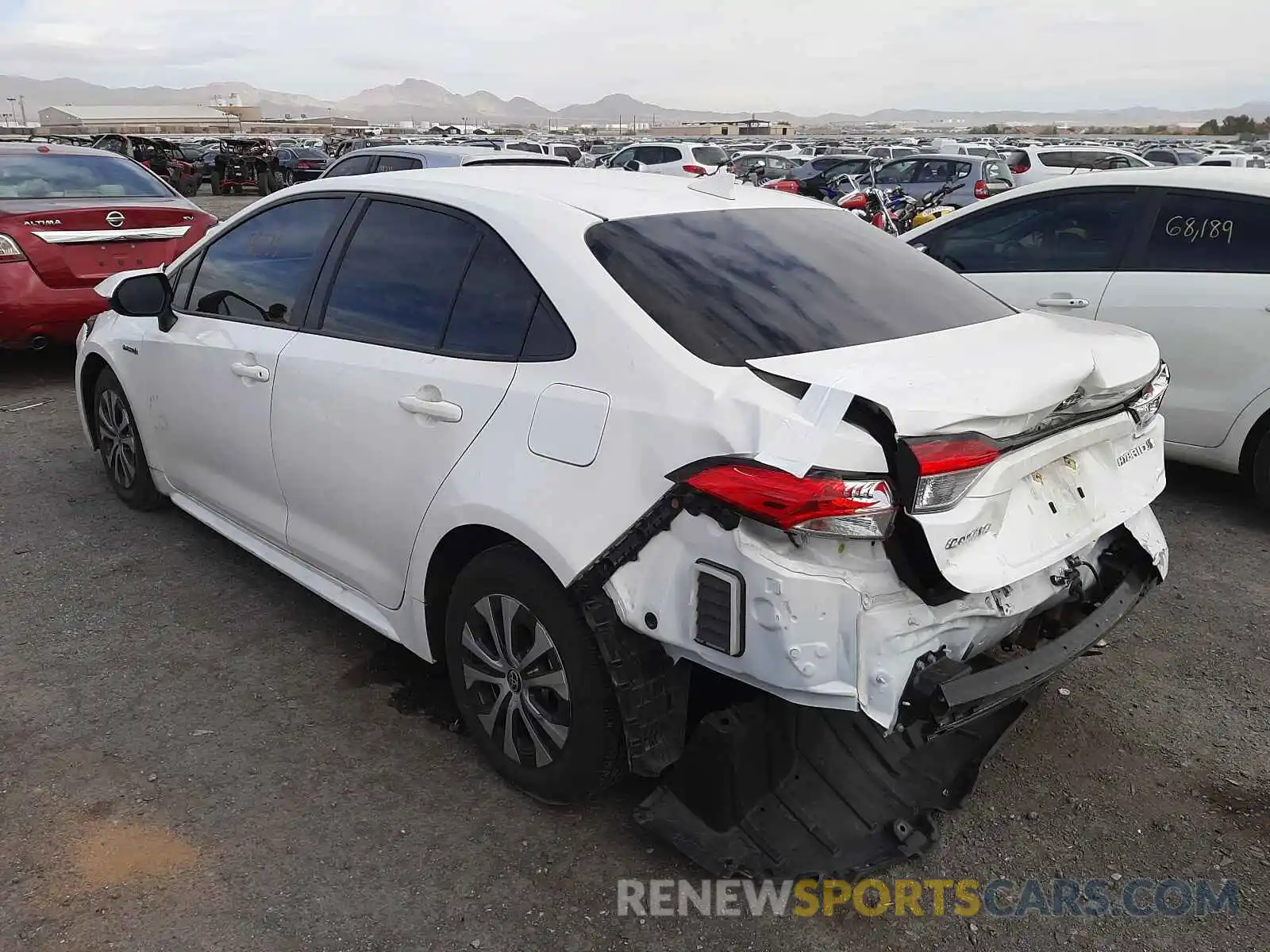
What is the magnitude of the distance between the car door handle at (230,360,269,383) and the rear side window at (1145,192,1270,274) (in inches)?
173

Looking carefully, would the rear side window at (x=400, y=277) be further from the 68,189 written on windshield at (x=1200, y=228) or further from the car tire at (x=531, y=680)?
the 68,189 written on windshield at (x=1200, y=228)

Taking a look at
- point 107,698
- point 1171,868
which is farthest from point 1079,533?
point 107,698

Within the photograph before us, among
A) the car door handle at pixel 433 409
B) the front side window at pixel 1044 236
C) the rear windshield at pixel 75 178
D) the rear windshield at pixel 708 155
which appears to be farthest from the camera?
the rear windshield at pixel 708 155

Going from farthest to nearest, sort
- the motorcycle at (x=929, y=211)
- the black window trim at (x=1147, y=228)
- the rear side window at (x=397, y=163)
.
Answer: the motorcycle at (x=929, y=211)
the rear side window at (x=397, y=163)
the black window trim at (x=1147, y=228)

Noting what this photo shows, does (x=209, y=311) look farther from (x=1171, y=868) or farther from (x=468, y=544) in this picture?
(x=1171, y=868)

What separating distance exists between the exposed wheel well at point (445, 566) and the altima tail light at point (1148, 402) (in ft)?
5.90

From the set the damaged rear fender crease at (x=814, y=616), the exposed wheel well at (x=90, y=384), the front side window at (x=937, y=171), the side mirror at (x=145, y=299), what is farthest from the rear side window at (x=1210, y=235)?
the front side window at (x=937, y=171)

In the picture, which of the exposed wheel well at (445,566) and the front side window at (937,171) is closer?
the exposed wheel well at (445,566)

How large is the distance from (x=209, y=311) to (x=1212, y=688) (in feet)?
13.3

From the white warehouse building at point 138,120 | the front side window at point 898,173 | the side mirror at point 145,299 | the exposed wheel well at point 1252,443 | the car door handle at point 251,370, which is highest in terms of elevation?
the white warehouse building at point 138,120

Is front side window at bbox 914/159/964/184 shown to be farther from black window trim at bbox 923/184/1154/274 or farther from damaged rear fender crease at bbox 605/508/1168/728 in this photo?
damaged rear fender crease at bbox 605/508/1168/728

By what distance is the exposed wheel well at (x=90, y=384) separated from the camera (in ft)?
16.2

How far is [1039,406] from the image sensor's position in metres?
2.36

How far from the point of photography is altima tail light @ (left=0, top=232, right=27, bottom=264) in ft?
21.9
